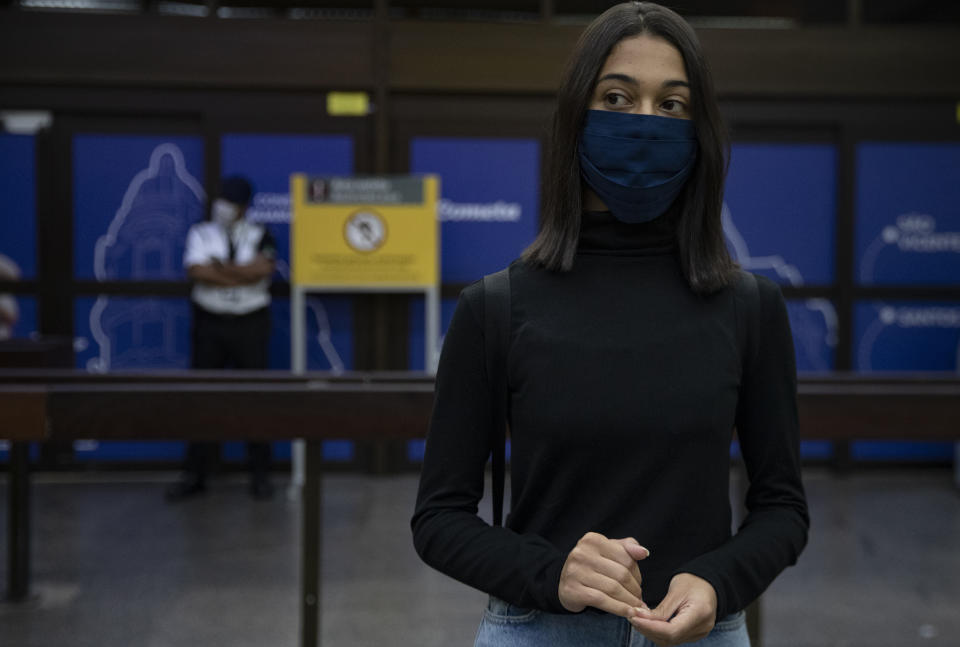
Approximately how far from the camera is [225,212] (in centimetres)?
593

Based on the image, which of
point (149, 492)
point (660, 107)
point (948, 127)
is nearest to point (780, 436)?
point (660, 107)

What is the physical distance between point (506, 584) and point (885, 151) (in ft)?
21.4

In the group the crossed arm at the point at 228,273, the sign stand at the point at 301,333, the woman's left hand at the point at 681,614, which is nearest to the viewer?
the woman's left hand at the point at 681,614

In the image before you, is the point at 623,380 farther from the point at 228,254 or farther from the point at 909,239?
the point at 909,239

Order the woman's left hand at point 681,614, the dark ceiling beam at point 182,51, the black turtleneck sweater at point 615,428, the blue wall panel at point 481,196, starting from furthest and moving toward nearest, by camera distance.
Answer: the blue wall panel at point 481,196, the dark ceiling beam at point 182,51, the black turtleneck sweater at point 615,428, the woman's left hand at point 681,614

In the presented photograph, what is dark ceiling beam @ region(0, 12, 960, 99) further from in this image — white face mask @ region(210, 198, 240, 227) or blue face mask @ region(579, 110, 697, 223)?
blue face mask @ region(579, 110, 697, 223)

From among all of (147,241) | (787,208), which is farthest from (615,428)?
(787,208)

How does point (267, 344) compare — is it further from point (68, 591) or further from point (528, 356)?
point (528, 356)

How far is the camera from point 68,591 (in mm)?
4160

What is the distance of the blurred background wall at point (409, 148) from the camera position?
6.43 meters

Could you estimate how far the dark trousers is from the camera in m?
5.94

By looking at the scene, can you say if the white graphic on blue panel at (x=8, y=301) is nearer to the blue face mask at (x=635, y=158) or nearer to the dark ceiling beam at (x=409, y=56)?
the dark ceiling beam at (x=409, y=56)

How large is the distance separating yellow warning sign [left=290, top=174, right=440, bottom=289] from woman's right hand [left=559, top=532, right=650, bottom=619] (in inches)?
202

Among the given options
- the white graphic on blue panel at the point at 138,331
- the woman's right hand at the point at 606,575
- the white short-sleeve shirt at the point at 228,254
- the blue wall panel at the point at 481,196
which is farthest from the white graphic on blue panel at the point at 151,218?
the woman's right hand at the point at 606,575
